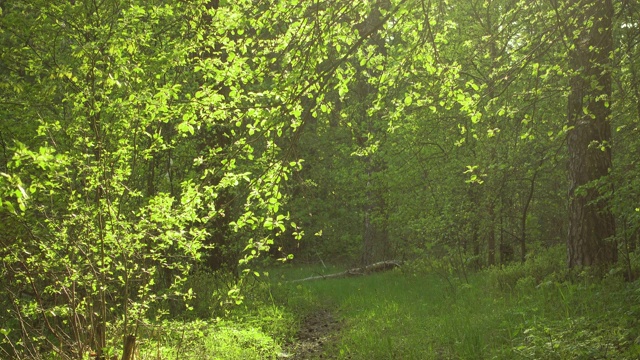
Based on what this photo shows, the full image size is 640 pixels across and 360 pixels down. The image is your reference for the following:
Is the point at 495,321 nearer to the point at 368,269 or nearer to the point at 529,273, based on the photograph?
the point at 529,273

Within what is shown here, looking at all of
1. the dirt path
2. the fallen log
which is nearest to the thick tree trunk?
the dirt path

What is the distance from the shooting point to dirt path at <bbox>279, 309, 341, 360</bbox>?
30.3ft

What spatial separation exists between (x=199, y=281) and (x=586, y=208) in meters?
7.91

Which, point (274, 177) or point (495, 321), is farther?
point (495, 321)

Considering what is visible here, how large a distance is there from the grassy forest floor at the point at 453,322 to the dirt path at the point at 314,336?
0.02 m

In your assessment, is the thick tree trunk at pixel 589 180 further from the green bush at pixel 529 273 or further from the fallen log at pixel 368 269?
the fallen log at pixel 368 269

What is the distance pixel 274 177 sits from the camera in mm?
5660

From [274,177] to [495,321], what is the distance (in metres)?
4.85

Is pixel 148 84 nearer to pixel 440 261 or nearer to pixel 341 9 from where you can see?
pixel 341 9

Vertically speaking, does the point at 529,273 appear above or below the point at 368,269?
below

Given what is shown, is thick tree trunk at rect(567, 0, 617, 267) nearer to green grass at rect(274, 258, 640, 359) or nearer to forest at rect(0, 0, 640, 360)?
forest at rect(0, 0, 640, 360)

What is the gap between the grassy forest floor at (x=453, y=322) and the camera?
671 cm

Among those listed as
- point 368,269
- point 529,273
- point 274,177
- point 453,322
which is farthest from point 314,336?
point 368,269

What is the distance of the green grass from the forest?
0.04 metres
